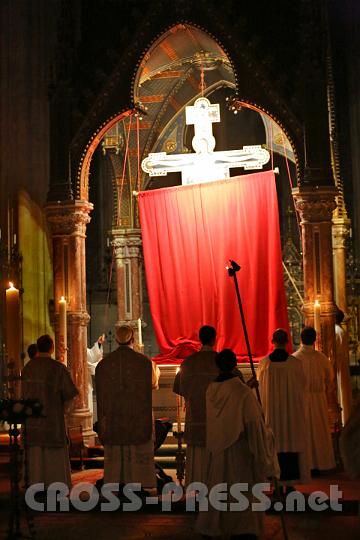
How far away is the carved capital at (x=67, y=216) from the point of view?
1202 centimetres

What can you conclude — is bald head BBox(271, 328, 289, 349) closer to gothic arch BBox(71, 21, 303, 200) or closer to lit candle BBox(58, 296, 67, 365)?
gothic arch BBox(71, 21, 303, 200)

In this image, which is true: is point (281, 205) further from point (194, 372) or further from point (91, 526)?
point (91, 526)

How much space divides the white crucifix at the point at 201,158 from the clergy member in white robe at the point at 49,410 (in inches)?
164

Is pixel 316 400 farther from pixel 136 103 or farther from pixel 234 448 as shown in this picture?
→ pixel 136 103

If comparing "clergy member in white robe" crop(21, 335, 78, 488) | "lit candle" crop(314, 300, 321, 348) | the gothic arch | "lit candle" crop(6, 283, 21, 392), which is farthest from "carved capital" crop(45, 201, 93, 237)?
"lit candle" crop(6, 283, 21, 392)

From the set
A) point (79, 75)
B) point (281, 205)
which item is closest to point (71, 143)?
point (79, 75)

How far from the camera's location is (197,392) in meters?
9.11

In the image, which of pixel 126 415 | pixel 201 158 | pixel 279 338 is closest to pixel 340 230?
pixel 201 158

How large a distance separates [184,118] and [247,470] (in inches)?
316

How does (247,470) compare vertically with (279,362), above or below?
below

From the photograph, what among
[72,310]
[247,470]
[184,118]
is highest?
[184,118]

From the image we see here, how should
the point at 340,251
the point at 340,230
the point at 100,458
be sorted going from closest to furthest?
the point at 100,458, the point at 340,230, the point at 340,251

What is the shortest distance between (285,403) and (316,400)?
38.5 inches

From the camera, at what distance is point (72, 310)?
1197 centimetres
